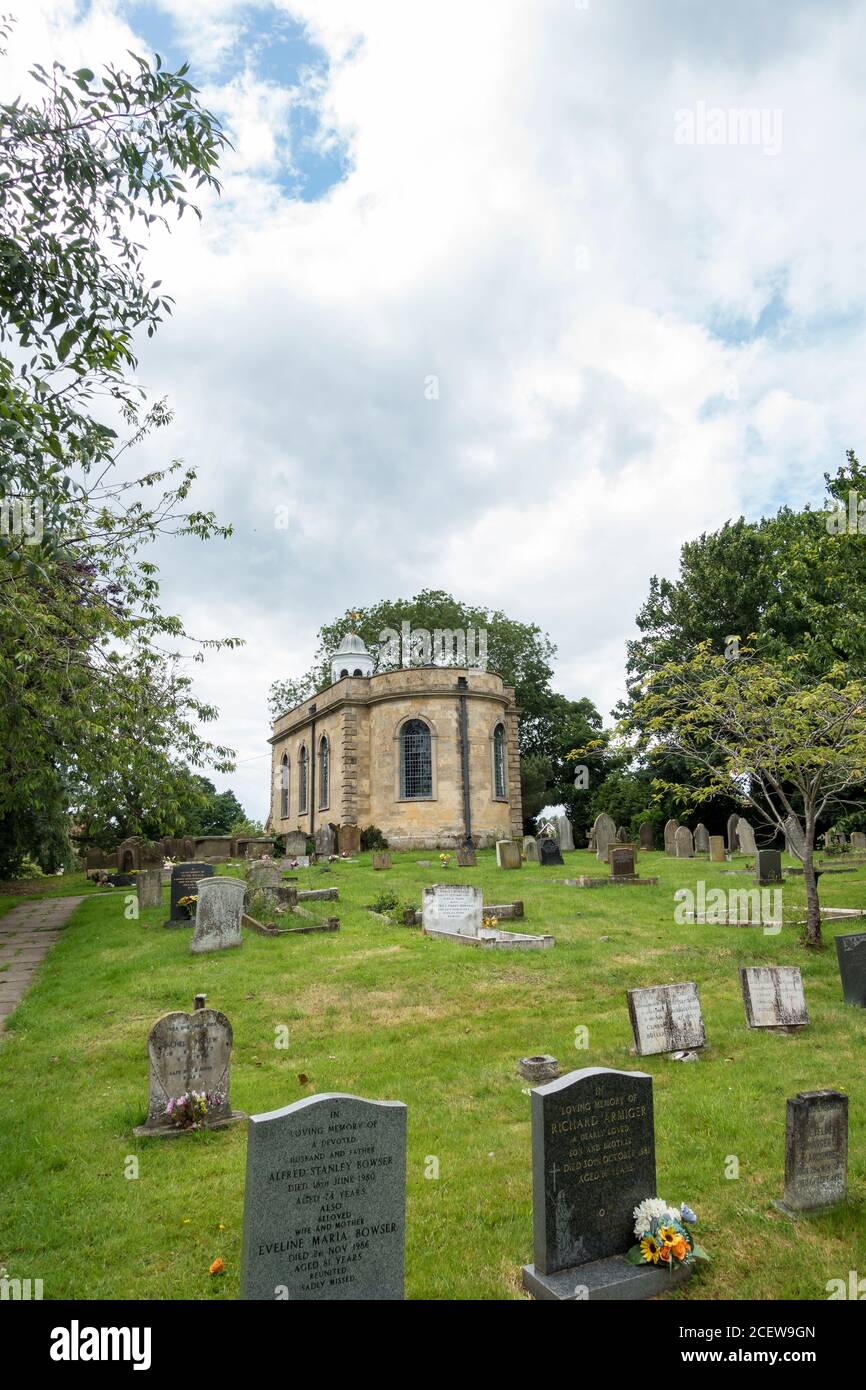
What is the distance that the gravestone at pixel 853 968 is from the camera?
9805 mm

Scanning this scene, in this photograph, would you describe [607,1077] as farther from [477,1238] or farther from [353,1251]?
[353,1251]

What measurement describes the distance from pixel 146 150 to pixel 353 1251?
7.46 metres

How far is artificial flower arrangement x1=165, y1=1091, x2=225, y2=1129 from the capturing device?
6484 millimetres

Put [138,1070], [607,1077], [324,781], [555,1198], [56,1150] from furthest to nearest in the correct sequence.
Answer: [324,781] < [138,1070] < [56,1150] < [607,1077] < [555,1198]

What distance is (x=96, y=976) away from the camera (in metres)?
11.6

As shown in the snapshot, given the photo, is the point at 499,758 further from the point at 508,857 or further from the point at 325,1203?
the point at 325,1203

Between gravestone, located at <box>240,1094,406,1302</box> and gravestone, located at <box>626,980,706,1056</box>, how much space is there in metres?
4.13

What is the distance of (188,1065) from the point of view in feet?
21.8

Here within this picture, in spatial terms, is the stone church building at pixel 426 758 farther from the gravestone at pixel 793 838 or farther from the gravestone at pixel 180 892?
the gravestone at pixel 793 838

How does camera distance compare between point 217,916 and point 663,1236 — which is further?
point 217,916

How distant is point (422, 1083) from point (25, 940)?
11.0 m

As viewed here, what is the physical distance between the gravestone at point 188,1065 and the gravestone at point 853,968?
7.24m

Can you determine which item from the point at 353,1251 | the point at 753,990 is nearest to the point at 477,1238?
the point at 353,1251

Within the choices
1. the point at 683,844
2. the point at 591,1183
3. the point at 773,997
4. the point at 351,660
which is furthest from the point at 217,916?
the point at 351,660
